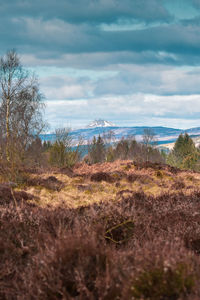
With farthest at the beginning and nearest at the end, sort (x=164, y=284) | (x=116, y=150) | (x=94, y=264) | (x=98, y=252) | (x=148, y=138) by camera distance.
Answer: (x=116, y=150) → (x=148, y=138) → (x=98, y=252) → (x=94, y=264) → (x=164, y=284)

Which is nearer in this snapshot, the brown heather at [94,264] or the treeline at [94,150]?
the brown heather at [94,264]

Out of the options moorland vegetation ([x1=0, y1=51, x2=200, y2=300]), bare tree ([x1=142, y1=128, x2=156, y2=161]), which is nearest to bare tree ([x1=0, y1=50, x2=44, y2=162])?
moorland vegetation ([x1=0, y1=51, x2=200, y2=300])

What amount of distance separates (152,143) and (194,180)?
53.7 meters

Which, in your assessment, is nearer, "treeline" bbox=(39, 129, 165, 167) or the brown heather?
the brown heather

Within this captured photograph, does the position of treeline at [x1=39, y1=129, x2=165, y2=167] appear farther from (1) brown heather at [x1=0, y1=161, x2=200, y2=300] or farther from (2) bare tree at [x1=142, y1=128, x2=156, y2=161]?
(1) brown heather at [x1=0, y1=161, x2=200, y2=300]

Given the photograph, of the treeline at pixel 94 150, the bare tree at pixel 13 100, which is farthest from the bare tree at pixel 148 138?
the bare tree at pixel 13 100

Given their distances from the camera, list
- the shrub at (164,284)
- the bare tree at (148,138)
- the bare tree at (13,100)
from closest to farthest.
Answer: the shrub at (164,284) < the bare tree at (13,100) < the bare tree at (148,138)

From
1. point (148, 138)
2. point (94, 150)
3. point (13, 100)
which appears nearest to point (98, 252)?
point (13, 100)

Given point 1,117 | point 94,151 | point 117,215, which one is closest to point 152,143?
point 94,151

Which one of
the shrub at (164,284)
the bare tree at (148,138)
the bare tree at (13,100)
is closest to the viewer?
the shrub at (164,284)

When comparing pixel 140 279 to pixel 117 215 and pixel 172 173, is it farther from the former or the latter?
pixel 172 173

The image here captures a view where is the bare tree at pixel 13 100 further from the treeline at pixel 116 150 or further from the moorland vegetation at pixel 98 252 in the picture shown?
the moorland vegetation at pixel 98 252

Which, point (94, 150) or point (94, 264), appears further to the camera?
point (94, 150)

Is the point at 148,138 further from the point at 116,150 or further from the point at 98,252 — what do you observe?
the point at 98,252
